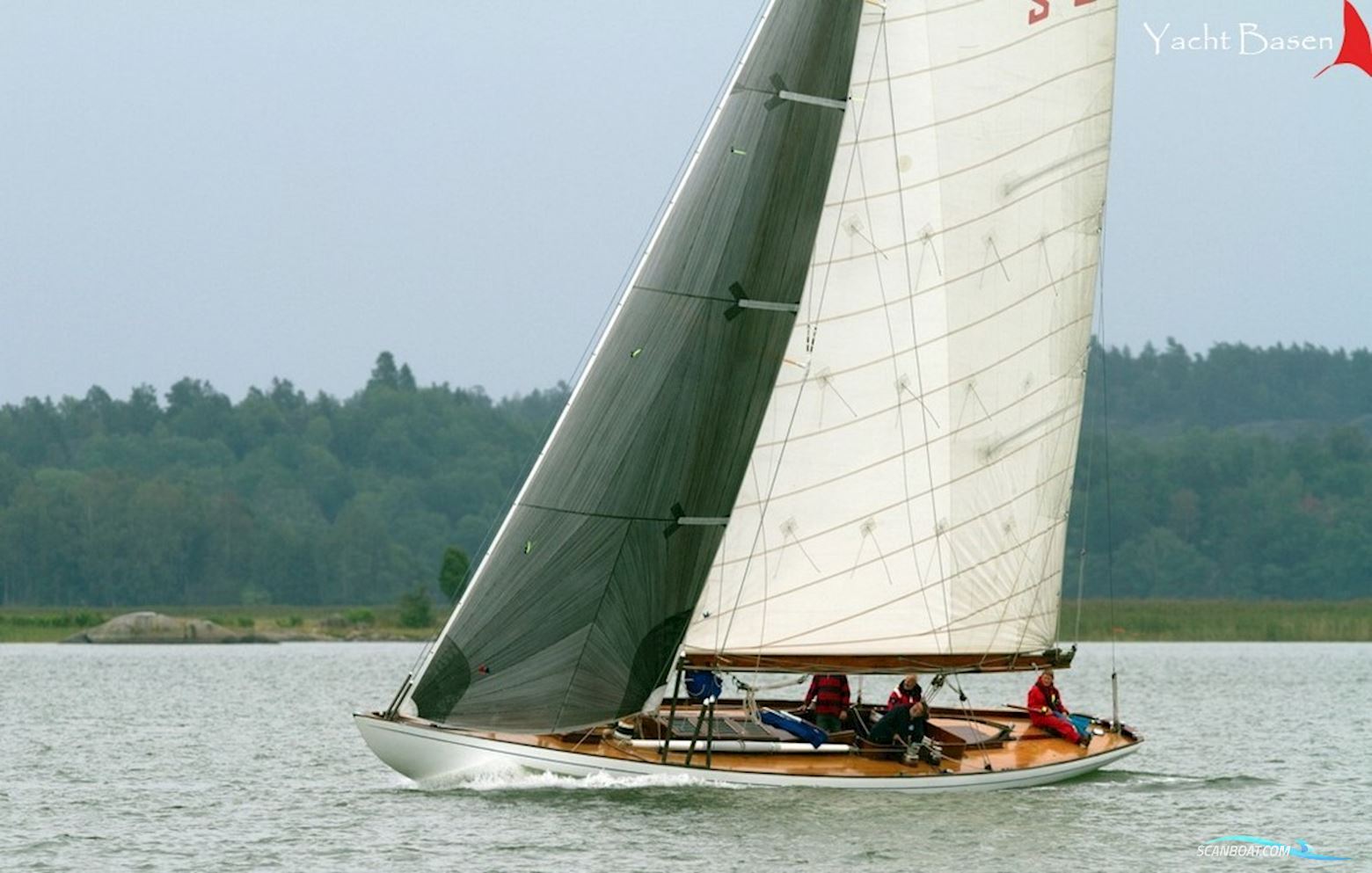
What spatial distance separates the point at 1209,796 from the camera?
31234mm

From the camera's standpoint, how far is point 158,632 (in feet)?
342

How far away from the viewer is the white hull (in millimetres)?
26281

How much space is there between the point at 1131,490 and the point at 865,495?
130804mm

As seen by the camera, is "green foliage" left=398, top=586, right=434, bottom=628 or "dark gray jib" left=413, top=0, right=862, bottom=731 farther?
"green foliage" left=398, top=586, right=434, bottom=628

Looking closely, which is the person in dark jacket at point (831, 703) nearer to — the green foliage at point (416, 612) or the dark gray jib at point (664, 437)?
the dark gray jib at point (664, 437)

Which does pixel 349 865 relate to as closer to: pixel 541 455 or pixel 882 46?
pixel 541 455

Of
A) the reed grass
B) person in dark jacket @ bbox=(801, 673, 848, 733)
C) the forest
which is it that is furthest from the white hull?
the forest

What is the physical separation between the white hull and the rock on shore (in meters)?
77.0

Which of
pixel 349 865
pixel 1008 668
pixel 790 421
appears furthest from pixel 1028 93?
pixel 349 865

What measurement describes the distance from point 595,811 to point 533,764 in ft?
2.97

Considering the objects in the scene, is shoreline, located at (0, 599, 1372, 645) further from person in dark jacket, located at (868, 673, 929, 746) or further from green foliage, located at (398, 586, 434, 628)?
person in dark jacket, located at (868, 673, 929, 746)

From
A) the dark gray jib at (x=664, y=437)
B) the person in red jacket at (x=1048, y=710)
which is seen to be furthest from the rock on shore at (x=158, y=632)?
the dark gray jib at (x=664, y=437)

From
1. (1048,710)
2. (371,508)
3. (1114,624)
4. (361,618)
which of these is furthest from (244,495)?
(1048,710)

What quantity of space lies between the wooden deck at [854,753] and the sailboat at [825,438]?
0.06m
